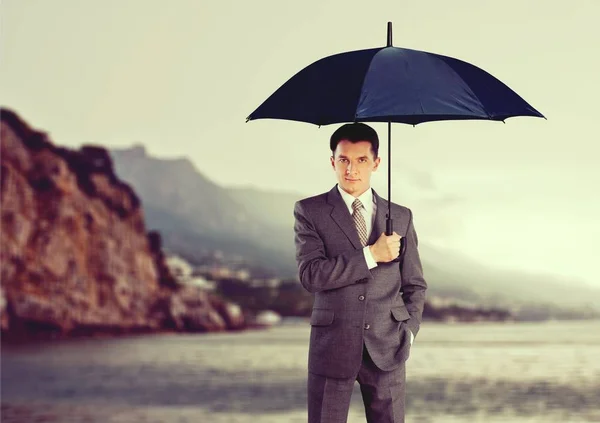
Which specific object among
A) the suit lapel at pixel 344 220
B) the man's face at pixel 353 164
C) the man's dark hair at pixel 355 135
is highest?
the man's dark hair at pixel 355 135

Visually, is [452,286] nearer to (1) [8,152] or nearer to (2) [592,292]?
(2) [592,292]

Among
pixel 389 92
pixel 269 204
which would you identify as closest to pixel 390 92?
pixel 389 92

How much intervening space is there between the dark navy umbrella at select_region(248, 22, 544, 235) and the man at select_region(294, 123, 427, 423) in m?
0.11

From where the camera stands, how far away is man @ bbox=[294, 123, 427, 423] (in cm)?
446

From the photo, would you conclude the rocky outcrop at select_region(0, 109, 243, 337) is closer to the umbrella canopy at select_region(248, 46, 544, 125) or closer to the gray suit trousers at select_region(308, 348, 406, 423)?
the umbrella canopy at select_region(248, 46, 544, 125)

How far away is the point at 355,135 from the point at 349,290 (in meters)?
0.63

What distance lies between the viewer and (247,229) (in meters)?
34.1

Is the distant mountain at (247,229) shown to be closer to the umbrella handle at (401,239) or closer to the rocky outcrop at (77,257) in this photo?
the rocky outcrop at (77,257)

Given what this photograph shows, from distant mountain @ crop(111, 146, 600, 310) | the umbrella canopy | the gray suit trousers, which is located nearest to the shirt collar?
the umbrella canopy

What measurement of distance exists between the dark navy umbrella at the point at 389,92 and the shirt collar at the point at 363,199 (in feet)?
0.28

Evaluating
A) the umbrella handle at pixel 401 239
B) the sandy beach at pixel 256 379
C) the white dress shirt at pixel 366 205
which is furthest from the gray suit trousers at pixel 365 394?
the sandy beach at pixel 256 379

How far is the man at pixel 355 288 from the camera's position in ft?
14.6

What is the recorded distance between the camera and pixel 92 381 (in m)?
30.9

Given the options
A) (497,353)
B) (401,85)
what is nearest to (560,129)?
(497,353)
